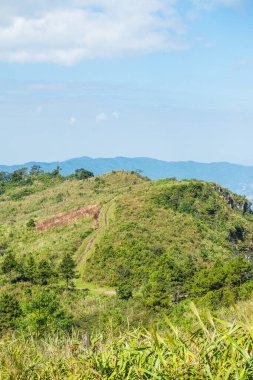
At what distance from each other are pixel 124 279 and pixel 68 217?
25740 mm

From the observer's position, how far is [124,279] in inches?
1843

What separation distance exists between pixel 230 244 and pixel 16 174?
89550mm

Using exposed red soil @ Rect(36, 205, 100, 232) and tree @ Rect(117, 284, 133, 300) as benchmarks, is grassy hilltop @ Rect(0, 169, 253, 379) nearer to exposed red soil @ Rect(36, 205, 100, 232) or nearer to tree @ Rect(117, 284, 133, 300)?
tree @ Rect(117, 284, 133, 300)

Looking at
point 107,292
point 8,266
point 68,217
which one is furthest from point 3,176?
point 107,292

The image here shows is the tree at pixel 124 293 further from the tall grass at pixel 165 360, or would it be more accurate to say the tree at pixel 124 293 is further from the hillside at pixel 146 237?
the tall grass at pixel 165 360

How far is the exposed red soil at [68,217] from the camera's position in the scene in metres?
68.7

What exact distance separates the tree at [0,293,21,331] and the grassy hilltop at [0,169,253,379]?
7cm

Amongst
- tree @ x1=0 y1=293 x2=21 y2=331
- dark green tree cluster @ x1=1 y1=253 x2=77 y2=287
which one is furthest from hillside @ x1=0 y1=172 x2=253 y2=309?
tree @ x1=0 y1=293 x2=21 y2=331

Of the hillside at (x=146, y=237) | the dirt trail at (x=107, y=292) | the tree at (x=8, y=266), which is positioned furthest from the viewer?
the tree at (x=8, y=266)

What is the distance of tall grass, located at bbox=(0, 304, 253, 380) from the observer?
514 cm

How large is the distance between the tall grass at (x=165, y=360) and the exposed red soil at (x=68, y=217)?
60033 mm

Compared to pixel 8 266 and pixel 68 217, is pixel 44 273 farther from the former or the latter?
pixel 68 217

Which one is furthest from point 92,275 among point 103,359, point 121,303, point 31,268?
point 103,359

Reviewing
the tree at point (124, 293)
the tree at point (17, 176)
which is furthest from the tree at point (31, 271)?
the tree at point (17, 176)
